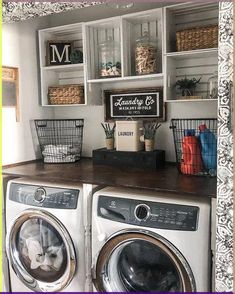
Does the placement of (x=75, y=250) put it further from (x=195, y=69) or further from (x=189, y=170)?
(x=195, y=69)

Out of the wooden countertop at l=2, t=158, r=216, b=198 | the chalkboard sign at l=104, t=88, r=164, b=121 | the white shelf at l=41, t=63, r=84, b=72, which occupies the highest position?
the white shelf at l=41, t=63, r=84, b=72

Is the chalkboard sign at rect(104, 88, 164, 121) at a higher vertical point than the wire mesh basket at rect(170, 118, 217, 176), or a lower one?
higher

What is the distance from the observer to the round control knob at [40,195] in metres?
2.19

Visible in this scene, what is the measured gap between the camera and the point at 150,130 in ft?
8.41

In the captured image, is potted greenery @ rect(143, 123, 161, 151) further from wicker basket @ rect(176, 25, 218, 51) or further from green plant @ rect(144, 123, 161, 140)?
wicker basket @ rect(176, 25, 218, 51)

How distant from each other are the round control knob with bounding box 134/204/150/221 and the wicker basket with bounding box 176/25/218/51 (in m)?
1.17

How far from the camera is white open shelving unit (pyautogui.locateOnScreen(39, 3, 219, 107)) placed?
7.80ft

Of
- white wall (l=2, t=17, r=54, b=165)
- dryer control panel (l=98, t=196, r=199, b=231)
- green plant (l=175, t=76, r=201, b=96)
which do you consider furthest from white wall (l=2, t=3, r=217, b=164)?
dryer control panel (l=98, t=196, r=199, b=231)

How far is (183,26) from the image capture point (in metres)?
2.52

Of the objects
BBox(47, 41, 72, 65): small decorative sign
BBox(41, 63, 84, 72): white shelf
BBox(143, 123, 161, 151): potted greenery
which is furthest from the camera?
BBox(47, 41, 72, 65): small decorative sign

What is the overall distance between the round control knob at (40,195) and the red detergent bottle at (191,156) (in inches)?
37.8

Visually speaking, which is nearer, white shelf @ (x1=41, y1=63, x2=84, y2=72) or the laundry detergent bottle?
the laundry detergent bottle

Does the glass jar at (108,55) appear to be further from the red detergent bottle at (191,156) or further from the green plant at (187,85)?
the red detergent bottle at (191,156)

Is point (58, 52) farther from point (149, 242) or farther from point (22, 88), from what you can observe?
point (149, 242)
